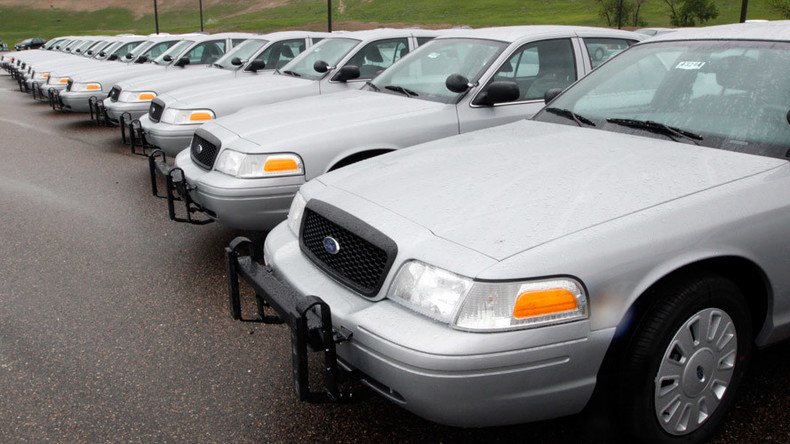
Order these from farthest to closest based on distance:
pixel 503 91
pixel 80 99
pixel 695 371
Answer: pixel 80 99 < pixel 503 91 < pixel 695 371

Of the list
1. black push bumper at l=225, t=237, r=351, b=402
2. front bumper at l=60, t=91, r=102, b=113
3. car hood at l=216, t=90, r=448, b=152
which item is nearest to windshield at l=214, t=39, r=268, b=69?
front bumper at l=60, t=91, r=102, b=113

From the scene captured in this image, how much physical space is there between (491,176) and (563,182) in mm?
327

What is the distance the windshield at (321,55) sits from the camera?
322 inches


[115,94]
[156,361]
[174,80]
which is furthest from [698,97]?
[115,94]

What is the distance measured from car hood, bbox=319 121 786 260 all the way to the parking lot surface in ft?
2.39

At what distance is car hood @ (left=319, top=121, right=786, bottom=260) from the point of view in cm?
247

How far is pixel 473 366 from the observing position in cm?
221

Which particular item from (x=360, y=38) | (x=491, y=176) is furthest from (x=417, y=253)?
(x=360, y=38)

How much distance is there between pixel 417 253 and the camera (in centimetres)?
247

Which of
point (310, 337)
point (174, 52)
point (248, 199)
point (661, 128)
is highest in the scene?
point (661, 128)

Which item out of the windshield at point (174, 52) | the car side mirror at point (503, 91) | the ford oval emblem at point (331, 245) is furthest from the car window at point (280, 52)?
the ford oval emblem at point (331, 245)

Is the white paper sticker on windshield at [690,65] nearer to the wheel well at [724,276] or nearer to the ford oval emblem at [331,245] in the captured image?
the wheel well at [724,276]

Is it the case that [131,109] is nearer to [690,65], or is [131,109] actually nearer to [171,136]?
[171,136]

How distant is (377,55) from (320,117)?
3.10 m
